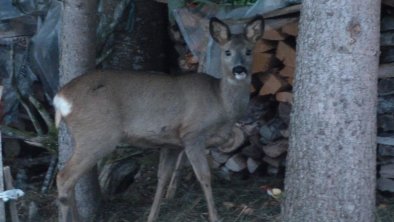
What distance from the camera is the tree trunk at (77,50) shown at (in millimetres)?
6734

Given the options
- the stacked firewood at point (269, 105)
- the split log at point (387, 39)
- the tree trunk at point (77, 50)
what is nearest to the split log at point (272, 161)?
the stacked firewood at point (269, 105)

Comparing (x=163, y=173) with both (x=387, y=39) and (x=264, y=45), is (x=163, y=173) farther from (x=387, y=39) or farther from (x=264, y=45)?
(x=387, y=39)

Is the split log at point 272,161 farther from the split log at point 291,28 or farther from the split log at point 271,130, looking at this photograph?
the split log at point 291,28

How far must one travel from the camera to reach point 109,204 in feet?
24.6

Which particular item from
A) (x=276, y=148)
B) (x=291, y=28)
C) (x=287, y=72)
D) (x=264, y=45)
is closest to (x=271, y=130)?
(x=276, y=148)

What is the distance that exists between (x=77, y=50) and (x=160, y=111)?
0.78 m

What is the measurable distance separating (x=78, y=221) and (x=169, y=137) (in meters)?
0.93

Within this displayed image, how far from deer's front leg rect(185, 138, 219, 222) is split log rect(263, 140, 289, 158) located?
0.99 m

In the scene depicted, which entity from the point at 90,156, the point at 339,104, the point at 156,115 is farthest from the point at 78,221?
the point at 339,104

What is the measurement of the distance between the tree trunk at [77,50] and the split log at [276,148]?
1.56 meters

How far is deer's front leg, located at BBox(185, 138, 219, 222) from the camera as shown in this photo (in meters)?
6.72

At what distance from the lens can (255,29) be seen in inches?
272

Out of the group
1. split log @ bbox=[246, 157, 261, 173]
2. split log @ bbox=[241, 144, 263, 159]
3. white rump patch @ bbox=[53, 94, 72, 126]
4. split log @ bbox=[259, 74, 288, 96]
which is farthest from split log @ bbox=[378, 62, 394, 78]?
white rump patch @ bbox=[53, 94, 72, 126]

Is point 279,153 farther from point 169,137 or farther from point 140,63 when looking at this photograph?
point 140,63
